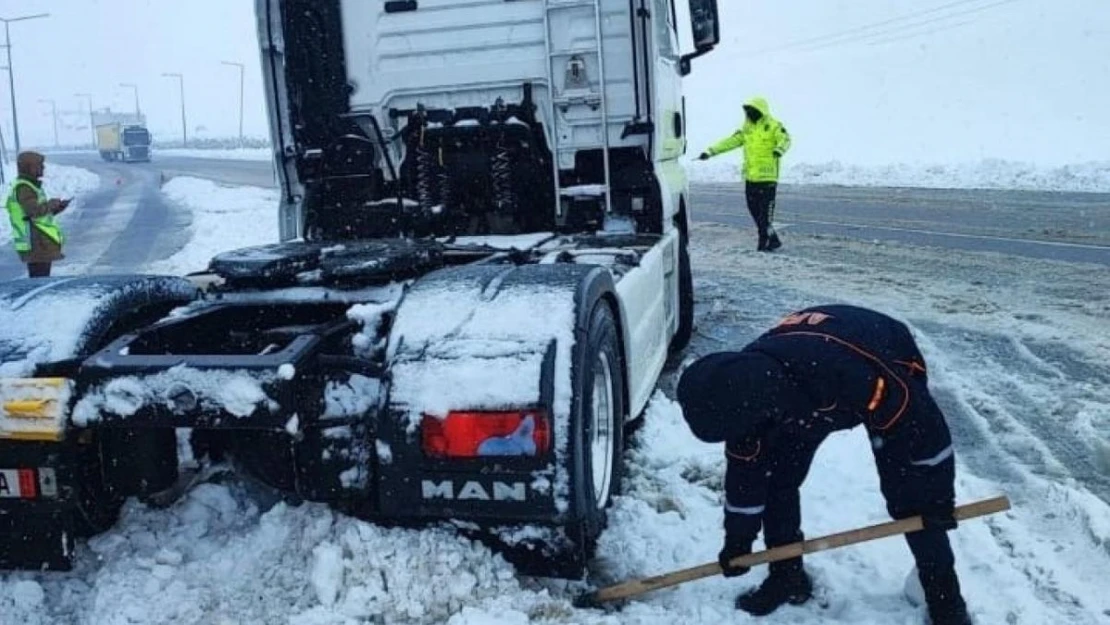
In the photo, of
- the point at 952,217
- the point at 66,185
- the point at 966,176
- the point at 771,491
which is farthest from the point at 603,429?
the point at 66,185

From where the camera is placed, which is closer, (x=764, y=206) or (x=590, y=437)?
(x=590, y=437)

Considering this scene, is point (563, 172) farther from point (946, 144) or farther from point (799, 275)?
point (946, 144)

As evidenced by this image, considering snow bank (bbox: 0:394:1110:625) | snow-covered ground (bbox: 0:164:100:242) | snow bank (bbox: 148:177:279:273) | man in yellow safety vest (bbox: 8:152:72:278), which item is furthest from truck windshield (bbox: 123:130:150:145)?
snow bank (bbox: 0:394:1110:625)

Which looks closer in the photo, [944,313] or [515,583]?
[515,583]

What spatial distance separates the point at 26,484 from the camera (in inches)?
127

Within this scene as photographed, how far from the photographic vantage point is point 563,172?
611 cm

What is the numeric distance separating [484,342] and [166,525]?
1.36m

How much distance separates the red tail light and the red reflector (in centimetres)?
131

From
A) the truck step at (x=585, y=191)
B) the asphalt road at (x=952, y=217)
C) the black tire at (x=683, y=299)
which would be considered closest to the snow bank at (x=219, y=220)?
the black tire at (x=683, y=299)

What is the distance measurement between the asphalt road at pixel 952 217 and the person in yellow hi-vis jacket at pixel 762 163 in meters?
1.43

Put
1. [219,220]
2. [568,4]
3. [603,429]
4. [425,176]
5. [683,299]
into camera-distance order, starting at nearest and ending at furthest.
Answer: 1. [603,429]
2. [568,4]
3. [425,176]
4. [683,299]
5. [219,220]

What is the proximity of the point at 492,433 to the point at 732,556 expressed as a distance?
0.91m

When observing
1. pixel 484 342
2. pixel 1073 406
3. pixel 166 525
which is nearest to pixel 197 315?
pixel 166 525

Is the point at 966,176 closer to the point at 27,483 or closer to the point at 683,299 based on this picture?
the point at 683,299
